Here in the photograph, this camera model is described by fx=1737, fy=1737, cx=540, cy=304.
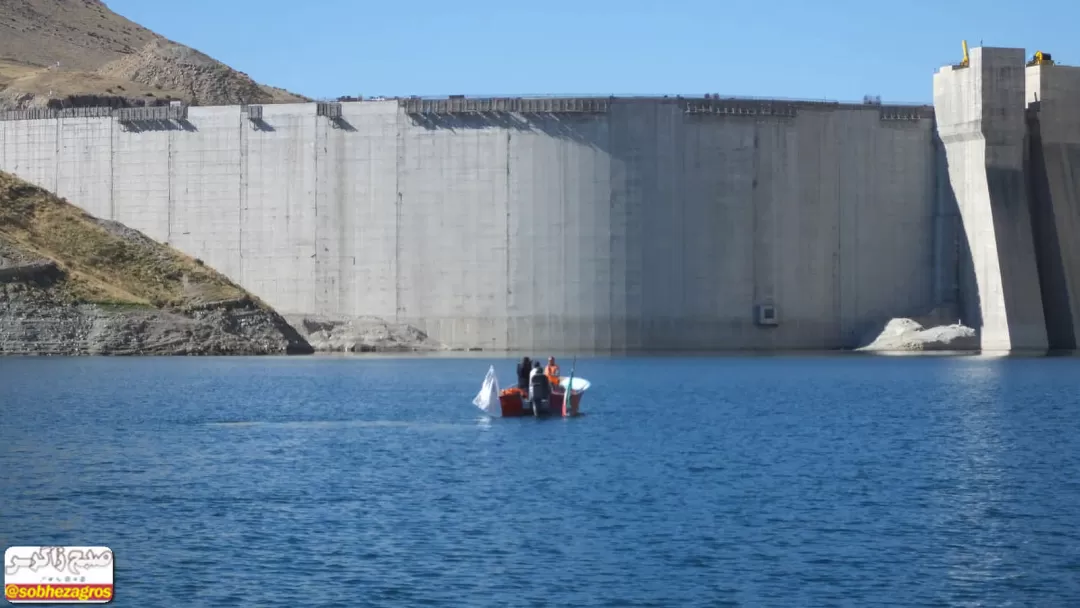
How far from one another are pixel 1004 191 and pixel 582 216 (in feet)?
84.5

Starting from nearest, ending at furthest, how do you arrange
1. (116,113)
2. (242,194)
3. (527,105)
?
(527,105) → (242,194) → (116,113)

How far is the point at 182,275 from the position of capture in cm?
10769

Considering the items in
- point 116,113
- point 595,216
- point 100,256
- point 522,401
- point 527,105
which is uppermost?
point 116,113

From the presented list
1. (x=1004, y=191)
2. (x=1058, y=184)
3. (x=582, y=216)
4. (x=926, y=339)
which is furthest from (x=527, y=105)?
(x=1058, y=184)

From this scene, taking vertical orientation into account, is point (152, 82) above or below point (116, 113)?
above

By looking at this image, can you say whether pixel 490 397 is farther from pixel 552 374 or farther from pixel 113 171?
pixel 113 171

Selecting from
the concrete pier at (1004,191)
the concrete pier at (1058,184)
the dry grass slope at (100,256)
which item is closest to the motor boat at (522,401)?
the dry grass slope at (100,256)

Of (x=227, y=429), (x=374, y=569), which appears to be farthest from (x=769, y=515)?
(x=227, y=429)

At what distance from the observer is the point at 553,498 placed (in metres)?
38.6

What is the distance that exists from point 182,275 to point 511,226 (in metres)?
20.6

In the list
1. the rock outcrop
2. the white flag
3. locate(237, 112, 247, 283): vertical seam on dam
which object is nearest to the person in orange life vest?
the white flag

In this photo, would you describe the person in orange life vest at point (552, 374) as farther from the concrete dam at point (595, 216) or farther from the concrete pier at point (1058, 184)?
the concrete pier at point (1058, 184)

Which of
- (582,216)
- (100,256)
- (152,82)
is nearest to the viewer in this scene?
(582,216)

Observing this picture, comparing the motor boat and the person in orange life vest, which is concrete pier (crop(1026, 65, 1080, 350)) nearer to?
the motor boat
